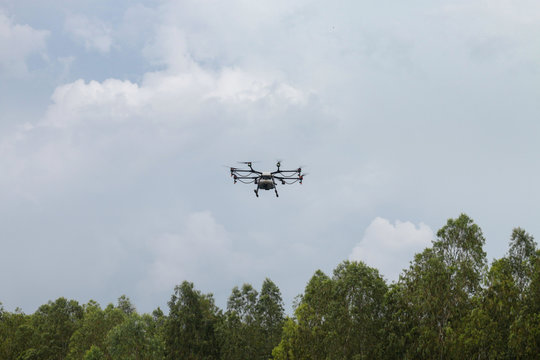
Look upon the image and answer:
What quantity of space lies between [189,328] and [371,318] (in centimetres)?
2810

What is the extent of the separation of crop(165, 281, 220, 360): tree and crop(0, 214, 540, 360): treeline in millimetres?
138

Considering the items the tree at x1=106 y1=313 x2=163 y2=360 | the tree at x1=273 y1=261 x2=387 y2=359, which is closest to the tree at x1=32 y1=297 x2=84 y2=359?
the tree at x1=106 y1=313 x2=163 y2=360

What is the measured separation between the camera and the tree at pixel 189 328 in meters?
78.3

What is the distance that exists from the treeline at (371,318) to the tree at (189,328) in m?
0.14

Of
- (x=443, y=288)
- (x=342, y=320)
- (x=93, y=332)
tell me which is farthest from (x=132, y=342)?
(x=443, y=288)

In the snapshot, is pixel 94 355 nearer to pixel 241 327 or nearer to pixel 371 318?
pixel 241 327

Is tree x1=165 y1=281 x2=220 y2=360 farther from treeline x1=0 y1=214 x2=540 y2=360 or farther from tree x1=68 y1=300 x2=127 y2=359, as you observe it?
tree x1=68 y1=300 x2=127 y2=359

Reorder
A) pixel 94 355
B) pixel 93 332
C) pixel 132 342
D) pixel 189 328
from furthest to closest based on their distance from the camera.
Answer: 1. pixel 93 332
2. pixel 189 328
3. pixel 94 355
4. pixel 132 342

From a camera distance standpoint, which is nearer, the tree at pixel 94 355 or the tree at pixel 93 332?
the tree at pixel 94 355

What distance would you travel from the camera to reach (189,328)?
79.2m

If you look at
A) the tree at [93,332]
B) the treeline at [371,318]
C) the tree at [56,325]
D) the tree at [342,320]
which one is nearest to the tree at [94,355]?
the treeline at [371,318]

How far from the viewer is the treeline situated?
55.2 meters

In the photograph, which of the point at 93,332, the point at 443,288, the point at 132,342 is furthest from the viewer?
the point at 93,332

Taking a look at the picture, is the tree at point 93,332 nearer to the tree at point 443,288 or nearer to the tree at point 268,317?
the tree at point 268,317
